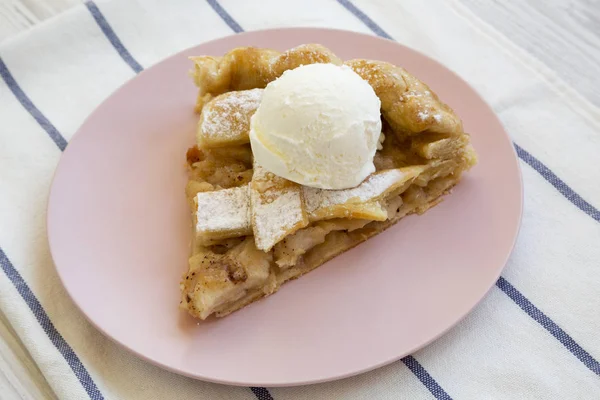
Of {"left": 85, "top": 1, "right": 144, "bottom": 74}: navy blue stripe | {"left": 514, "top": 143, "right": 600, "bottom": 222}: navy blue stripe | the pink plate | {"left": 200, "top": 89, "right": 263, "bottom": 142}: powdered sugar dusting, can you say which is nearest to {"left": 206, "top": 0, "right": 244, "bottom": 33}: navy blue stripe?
{"left": 85, "top": 1, "right": 144, "bottom": 74}: navy blue stripe

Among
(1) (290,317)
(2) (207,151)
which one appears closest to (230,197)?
(2) (207,151)

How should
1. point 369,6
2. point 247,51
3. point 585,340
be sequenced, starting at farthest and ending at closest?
1. point 369,6
2. point 247,51
3. point 585,340

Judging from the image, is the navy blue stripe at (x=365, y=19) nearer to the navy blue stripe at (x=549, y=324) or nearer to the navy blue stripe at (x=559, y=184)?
the navy blue stripe at (x=559, y=184)

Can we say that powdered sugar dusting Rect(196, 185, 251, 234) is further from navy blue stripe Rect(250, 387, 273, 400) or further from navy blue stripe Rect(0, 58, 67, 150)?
navy blue stripe Rect(0, 58, 67, 150)

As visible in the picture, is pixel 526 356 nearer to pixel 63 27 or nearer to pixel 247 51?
pixel 247 51

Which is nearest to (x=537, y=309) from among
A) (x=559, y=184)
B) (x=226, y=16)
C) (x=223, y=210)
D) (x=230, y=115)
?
(x=559, y=184)

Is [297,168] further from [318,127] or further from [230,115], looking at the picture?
[230,115]
